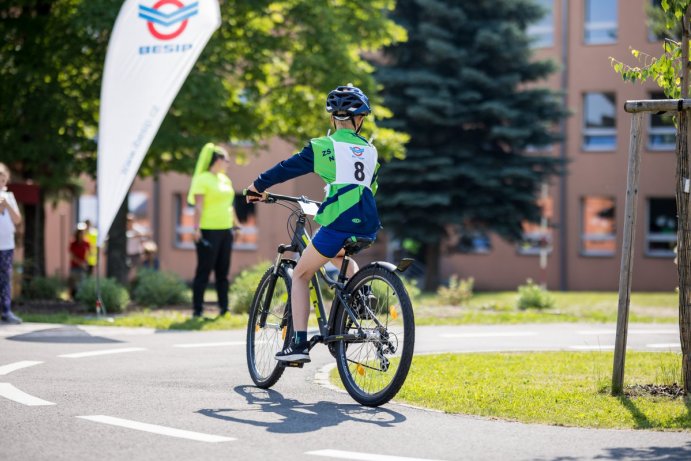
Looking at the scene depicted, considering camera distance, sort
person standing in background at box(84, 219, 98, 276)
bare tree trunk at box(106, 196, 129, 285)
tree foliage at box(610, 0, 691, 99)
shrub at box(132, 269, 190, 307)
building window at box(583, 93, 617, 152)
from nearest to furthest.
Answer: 1. tree foliage at box(610, 0, 691, 99)
2. shrub at box(132, 269, 190, 307)
3. bare tree trunk at box(106, 196, 129, 285)
4. person standing in background at box(84, 219, 98, 276)
5. building window at box(583, 93, 617, 152)

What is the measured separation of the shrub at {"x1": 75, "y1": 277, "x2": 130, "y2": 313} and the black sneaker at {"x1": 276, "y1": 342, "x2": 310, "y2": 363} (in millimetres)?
8105

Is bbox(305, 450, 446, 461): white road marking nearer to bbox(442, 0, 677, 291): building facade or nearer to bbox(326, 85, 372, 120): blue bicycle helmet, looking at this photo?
bbox(326, 85, 372, 120): blue bicycle helmet

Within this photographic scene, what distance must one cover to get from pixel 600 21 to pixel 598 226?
6.59 m

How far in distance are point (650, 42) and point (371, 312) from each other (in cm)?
3127

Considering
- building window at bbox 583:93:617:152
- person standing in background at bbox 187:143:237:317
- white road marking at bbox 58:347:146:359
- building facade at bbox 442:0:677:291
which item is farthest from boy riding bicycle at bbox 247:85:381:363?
building window at bbox 583:93:617:152

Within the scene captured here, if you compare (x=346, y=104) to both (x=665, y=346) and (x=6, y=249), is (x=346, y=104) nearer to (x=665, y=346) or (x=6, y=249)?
(x=665, y=346)

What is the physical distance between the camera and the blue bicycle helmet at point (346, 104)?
7.23 metres

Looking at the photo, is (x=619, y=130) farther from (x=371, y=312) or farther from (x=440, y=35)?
(x=371, y=312)

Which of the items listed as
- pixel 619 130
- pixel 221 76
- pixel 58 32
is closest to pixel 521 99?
pixel 619 130

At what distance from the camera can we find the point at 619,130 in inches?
1436

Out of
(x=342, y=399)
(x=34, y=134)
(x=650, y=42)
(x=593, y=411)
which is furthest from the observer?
(x=650, y=42)

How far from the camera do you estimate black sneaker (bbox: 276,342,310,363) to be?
Answer: 7.37m

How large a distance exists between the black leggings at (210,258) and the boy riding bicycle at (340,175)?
6.03 m

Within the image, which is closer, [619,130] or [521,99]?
[521,99]
